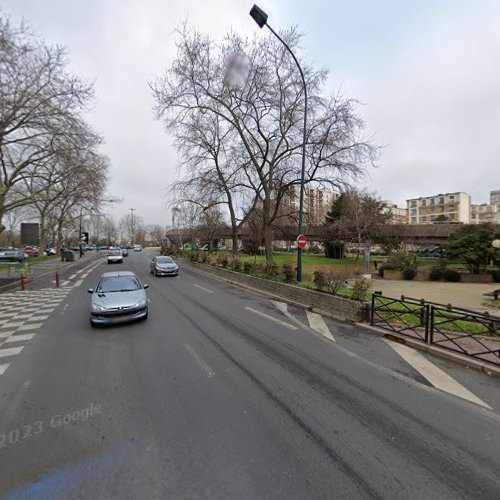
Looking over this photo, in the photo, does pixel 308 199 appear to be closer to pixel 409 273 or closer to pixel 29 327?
pixel 409 273

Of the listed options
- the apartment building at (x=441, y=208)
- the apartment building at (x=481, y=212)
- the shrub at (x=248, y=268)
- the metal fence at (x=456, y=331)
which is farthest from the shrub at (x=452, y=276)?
the apartment building at (x=481, y=212)

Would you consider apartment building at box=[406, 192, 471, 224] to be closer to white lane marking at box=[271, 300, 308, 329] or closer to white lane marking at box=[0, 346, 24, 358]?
white lane marking at box=[271, 300, 308, 329]

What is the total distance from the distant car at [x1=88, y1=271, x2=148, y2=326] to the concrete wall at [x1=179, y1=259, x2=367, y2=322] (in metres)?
6.01

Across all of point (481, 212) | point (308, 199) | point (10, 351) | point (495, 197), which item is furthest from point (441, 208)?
point (10, 351)

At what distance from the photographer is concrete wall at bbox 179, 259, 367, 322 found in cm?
855

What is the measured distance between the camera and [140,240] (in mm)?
116250

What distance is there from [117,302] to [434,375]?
304 inches

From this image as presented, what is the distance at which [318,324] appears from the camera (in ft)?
27.2

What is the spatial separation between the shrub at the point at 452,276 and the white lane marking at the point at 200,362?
2378 cm

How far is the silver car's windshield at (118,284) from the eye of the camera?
337 inches

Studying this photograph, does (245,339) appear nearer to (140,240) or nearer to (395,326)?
(395,326)

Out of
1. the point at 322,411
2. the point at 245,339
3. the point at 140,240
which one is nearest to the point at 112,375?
the point at 245,339

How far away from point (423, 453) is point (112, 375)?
480 centimetres

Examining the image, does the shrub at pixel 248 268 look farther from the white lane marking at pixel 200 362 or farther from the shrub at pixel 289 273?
the white lane marking at pixel 200 362
